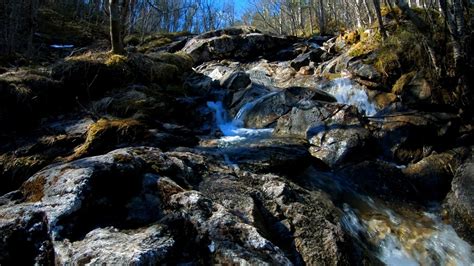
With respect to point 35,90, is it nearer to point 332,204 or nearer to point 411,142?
point 332,204

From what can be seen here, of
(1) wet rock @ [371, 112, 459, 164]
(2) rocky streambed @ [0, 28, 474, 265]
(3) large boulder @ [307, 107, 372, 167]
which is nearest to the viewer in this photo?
(2) rocky streambed @ [0, 28, 474, 265]

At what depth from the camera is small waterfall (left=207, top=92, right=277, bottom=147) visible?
8.62 meters

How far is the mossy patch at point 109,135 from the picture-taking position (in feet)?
23.0

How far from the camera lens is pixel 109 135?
24.1 feet

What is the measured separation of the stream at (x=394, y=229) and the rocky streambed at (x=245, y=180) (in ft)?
0.08

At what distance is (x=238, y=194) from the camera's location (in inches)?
188

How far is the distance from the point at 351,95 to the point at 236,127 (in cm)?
367

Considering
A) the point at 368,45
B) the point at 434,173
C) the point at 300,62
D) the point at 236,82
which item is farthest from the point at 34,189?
the point at 300,62

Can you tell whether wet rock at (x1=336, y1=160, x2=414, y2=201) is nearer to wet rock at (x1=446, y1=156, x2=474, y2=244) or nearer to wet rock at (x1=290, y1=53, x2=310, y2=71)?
wet rock at (x1=446, y1=156, x2=474, y2=244)

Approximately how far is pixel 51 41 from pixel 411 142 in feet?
82.1

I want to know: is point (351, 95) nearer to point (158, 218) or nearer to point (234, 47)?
point (158, 218)

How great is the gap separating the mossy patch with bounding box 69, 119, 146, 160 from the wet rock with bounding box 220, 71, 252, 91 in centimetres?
495

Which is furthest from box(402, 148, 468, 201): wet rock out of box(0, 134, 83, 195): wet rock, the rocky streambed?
box(0, 134, 83, 195): wet rock

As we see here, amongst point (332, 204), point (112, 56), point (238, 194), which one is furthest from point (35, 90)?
point (332, 204)
